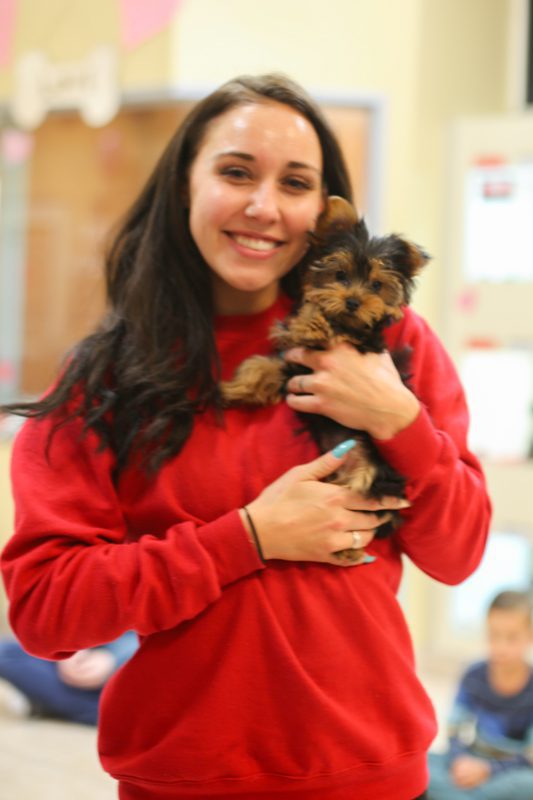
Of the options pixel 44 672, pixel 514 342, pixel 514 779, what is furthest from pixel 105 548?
pixel 514 342

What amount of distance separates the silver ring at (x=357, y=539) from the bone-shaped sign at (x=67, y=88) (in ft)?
13.3

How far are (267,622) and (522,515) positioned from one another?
333 cm

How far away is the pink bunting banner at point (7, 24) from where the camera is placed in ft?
16.6

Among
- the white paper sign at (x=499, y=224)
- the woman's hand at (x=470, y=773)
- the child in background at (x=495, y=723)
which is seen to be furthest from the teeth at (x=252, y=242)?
the white paper sign at (x=499, y=224)

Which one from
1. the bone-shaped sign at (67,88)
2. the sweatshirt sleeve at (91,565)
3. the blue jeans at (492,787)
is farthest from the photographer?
the bone-shaped sign at (67,88)

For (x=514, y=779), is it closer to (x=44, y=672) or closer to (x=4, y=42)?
(x=44, y=672)

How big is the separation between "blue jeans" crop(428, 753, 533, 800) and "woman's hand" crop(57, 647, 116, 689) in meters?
1.60

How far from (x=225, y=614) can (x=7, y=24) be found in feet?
15.3

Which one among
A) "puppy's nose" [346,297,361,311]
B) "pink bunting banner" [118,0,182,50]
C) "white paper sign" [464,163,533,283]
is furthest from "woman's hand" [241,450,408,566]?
"pink bunting banner" [118,0,182,50]

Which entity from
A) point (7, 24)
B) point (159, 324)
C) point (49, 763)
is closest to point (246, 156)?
point (159, 324)

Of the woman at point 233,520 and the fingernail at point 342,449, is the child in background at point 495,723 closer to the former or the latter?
the woman at point 233,520

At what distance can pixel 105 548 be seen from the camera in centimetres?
125

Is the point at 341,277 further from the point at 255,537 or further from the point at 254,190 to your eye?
the point at 255,537

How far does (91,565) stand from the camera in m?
1.22
